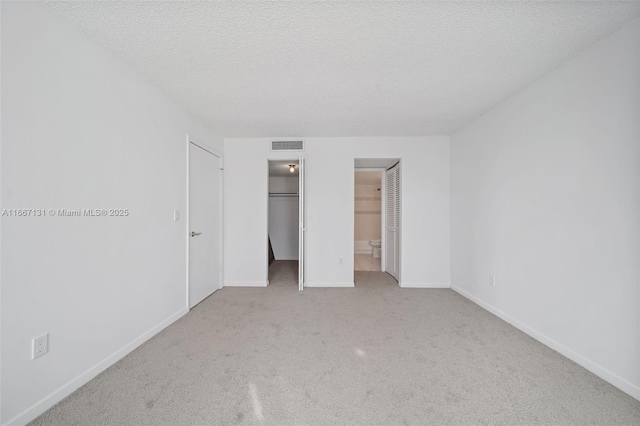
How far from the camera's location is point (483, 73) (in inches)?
82.8

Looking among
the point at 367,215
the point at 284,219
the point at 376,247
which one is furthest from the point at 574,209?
the point at 367,215

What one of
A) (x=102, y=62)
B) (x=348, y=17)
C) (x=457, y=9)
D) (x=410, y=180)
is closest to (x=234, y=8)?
(x=348, y=17)

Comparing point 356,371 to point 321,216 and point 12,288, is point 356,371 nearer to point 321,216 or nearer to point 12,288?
point 12,288

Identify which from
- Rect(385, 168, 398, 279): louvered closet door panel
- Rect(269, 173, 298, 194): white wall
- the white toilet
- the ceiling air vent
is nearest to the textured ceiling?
the ceiling air vent

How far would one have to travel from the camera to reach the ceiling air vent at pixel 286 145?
3824mm

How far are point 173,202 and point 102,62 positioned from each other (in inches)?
51.1

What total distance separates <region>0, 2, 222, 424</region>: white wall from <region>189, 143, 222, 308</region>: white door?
593 mm

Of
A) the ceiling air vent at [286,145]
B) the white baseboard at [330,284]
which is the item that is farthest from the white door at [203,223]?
the white baseboard at [330,284]

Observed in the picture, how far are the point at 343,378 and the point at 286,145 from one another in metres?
3.20

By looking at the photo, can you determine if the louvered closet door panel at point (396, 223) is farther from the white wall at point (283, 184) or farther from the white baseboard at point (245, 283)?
the white wall at point (283, 184)

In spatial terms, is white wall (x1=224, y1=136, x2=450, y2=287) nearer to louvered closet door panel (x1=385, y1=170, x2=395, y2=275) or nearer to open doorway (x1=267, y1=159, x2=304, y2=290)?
louvered closet door panel (x1=385, y1=170, x2=395, y2=275)

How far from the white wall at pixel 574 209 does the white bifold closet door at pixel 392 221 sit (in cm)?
140

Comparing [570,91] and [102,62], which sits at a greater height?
[102,62]

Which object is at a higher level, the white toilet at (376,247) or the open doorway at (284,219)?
the open doorway at (284,219)
